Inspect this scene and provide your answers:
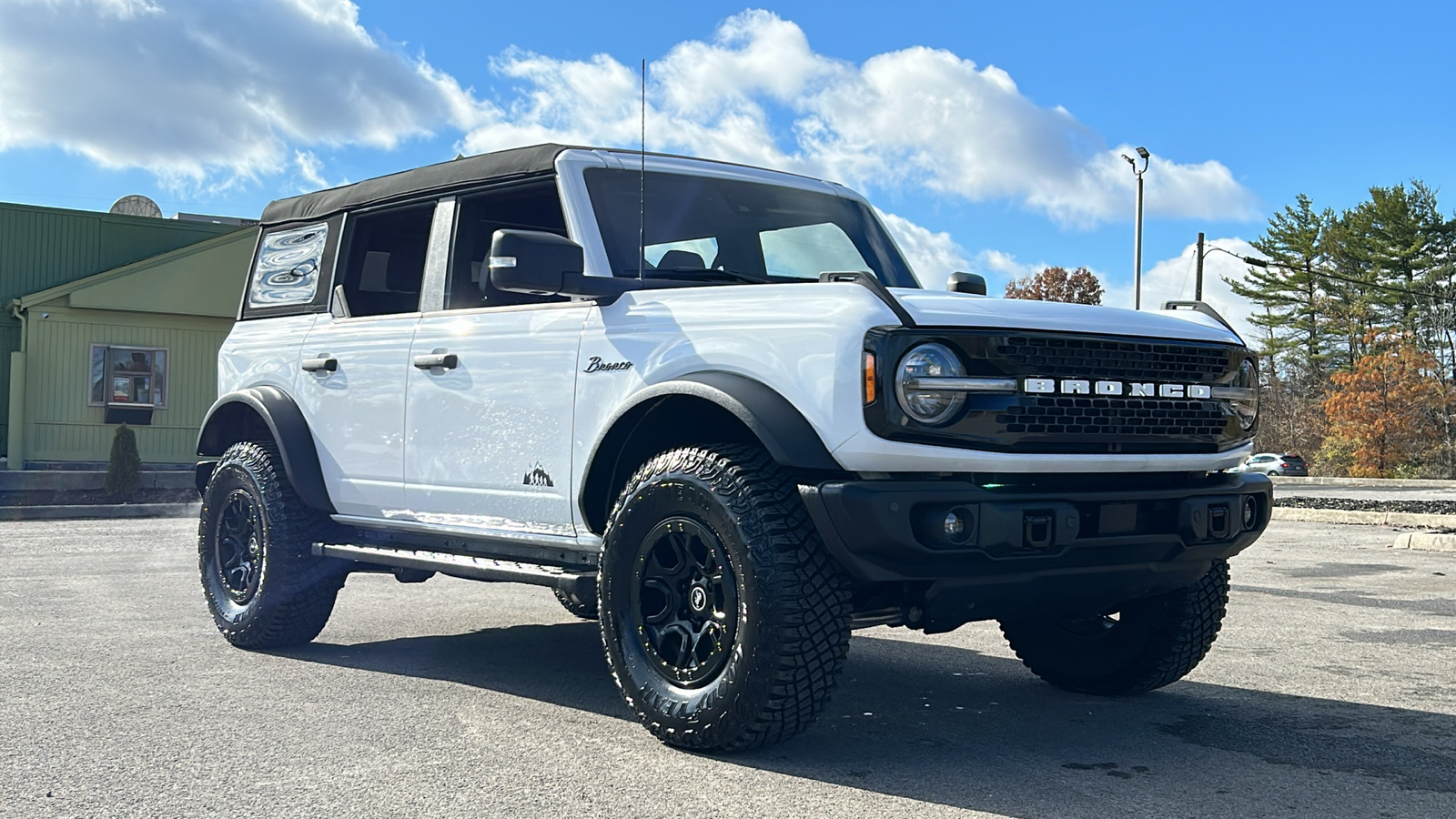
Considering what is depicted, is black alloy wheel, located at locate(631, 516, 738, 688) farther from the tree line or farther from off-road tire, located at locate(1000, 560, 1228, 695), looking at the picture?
the tree line

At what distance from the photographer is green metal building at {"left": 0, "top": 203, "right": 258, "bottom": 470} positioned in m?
26.8

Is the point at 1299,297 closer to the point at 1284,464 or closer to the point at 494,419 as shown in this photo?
the point at 1284,464

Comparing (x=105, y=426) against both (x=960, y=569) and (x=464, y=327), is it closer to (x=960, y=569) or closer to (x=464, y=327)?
(x=464, y=327)

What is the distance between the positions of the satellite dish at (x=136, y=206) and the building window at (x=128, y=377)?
15.2 feet

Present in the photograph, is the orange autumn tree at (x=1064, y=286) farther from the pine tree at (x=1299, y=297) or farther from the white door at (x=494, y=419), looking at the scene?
the white door at (x=494, y=419)

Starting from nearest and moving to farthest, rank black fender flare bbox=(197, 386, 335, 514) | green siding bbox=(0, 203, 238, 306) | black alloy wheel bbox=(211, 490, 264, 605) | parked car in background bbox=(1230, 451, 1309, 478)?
black fender flare bbox=(197, 386, 335, 514), black alloy wheel bbox=(211, 490, 264, 605), green siding bbox=(0, 203, 238, 306), parked car in background bbox=(1230, 451, 1309, 478)

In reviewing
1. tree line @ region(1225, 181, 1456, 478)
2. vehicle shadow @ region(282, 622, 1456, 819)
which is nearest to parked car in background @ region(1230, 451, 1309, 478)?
tree line @ region(1225, 181, 1456, 478)

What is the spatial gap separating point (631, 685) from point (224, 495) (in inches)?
127

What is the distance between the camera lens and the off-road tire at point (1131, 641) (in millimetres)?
5230

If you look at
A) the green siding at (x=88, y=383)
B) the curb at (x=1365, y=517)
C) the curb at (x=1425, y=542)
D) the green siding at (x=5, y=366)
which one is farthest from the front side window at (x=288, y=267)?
the green siding at (x=5, y=366)

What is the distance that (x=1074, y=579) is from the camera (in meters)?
4.32

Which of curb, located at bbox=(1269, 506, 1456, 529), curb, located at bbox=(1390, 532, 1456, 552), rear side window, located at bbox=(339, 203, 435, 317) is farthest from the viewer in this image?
curb, located at bbox=(1269, 506, 1456, 529)

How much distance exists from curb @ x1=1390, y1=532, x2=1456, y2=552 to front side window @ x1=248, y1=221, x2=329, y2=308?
12288 millimetres

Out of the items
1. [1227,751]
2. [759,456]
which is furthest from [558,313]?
[1227,751]
